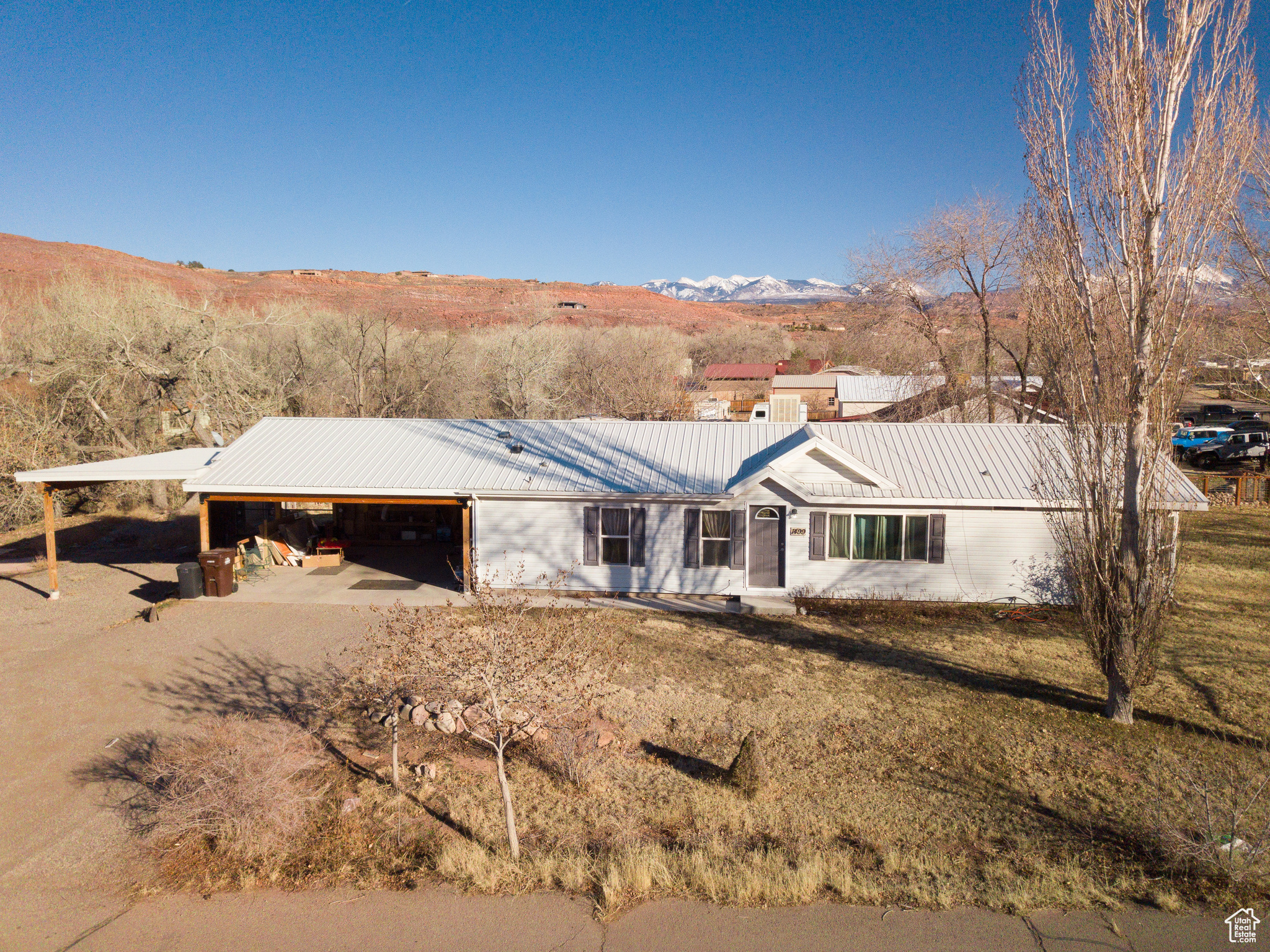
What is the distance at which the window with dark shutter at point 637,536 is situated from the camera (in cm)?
1552

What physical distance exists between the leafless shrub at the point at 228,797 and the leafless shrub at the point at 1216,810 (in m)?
8.25

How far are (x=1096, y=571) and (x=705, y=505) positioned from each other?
743cm

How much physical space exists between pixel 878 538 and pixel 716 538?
3.35 m

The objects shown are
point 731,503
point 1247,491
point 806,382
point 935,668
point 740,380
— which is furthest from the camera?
point 740,380

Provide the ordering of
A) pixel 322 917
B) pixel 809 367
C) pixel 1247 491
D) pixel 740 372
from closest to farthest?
pixel 322 917 < pixel 1247 491 < pixel 740 372 < pixel 809 367

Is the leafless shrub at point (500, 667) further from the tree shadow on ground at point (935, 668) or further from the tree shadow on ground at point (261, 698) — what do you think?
the tree shadow on ground at point (935, 668)

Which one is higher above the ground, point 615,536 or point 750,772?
point 615,536

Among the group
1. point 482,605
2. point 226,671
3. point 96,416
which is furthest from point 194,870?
point 96,416

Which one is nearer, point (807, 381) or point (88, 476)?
point (88, 476)

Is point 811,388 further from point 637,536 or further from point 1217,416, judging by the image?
point 637,536

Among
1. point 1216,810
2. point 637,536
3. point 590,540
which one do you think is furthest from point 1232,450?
point 1216,810

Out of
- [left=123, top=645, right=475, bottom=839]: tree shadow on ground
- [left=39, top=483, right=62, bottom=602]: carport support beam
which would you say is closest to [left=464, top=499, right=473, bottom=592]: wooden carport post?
[left=123, top=645, right=475, bottom=839]: tree shadow on ground

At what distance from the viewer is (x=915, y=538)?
15203 millimetres

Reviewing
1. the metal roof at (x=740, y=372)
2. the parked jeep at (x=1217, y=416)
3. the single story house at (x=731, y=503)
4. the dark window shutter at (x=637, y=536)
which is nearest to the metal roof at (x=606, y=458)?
the single story house at (x=731, y=503)
